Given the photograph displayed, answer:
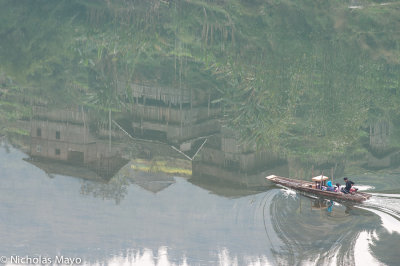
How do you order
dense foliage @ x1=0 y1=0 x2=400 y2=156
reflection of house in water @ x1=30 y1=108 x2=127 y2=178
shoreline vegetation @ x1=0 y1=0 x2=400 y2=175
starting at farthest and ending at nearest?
dense foliage @ x1=0 y1=0 x2=400 y2=156
shoreline vegetation @ x1=0 y1=0 x2=400 y2=175
reflection of house in water @ x1=30 y1=108 x2=127 y2=178

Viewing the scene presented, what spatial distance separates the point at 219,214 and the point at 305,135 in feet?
37.5

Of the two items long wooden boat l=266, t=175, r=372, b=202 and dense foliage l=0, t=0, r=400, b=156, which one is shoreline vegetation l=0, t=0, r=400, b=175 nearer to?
dense foliage l=0, t=0, r=400, b=156

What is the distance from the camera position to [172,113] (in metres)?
43.8

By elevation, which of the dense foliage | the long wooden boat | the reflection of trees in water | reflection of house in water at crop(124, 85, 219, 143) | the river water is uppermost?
the dense foliage

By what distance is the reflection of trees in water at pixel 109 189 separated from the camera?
28984 millimetres

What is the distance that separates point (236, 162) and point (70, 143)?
9.67m

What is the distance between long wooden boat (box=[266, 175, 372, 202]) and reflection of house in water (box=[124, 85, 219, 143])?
382 inches

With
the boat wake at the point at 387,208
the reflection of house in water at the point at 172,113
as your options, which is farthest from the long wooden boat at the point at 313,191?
the reflection of house in water at the point at 172,113

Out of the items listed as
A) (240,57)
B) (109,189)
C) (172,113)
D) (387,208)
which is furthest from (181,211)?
(240,57)

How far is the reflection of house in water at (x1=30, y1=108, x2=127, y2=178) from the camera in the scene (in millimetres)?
33250

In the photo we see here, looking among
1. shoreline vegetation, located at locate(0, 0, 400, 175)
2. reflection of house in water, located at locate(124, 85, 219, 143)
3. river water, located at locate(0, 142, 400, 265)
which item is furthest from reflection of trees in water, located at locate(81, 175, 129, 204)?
shoreline vegetation, located at locate(0, 0, 400, 175)

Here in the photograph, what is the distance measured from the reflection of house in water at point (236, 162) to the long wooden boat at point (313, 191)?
1.39 m

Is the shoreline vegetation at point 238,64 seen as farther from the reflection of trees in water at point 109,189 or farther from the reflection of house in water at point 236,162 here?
the reflection of trees in water at point 109,189

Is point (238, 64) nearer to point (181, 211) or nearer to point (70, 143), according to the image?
point (70, 143)
